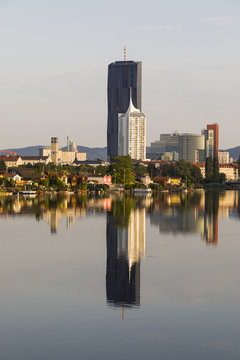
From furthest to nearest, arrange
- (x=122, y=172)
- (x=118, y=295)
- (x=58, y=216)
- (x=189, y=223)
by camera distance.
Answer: (x=122, y=172)
(x=58, y=216)
(x=189, y=223)
(x=118, y=295)

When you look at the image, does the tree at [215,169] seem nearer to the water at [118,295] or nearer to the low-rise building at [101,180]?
the low-rise building at [101,180]

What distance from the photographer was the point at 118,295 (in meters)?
19.5

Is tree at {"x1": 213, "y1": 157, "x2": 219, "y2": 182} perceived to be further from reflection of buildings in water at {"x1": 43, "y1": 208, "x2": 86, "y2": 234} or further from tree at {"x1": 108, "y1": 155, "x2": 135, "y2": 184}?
reflection of buildings in water at {"x1": 43, "y1": 208, "x2": 86, "y2": 234}

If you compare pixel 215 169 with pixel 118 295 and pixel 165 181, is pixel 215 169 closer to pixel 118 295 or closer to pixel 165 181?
pixel 165 181

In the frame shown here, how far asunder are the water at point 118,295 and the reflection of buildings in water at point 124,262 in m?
0.04

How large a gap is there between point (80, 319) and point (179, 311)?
3.05 m

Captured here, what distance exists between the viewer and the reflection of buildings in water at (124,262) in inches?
762

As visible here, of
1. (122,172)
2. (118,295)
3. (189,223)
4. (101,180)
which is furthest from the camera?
(101,180)

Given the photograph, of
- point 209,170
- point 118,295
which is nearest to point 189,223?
point 118,295

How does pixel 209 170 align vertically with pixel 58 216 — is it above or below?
above

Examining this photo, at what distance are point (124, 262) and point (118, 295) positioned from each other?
21.4 ft

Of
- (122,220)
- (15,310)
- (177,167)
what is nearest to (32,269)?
(15,310)

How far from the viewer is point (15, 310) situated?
1755 centimetres

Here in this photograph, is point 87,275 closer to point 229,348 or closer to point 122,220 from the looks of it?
point 229,348
